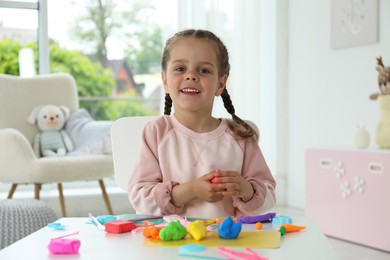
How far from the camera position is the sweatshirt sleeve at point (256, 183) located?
129cm

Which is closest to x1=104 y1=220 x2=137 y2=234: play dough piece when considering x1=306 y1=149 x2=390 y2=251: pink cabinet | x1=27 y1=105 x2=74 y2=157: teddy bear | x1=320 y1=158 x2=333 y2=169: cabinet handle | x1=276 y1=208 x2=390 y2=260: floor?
x1=276 y1=208 x2=390 y2=260: floor

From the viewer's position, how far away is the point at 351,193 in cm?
304

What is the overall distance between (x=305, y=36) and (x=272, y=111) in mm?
582

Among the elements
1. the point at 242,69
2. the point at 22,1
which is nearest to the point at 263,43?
the point at 242,69

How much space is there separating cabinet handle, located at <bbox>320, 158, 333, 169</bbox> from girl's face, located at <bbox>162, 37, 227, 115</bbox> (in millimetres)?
1932

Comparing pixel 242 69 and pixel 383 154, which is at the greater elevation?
pixel 242 69

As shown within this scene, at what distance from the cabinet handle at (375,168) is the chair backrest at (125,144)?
1.62m

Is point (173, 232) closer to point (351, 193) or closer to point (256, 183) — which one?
point (256, 183)

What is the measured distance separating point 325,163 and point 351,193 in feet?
0.85

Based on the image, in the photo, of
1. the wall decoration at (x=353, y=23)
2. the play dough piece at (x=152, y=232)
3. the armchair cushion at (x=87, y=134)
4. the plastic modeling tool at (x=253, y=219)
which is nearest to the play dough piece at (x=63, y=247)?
the play dough piece at (x=152, y=232)

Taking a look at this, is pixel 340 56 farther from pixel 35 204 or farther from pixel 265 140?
pixel 35 204

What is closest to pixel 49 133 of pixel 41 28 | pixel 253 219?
pixel 41 28

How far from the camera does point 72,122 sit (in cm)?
369

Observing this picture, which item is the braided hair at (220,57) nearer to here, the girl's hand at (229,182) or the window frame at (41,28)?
the girl's hand at (229,182)
